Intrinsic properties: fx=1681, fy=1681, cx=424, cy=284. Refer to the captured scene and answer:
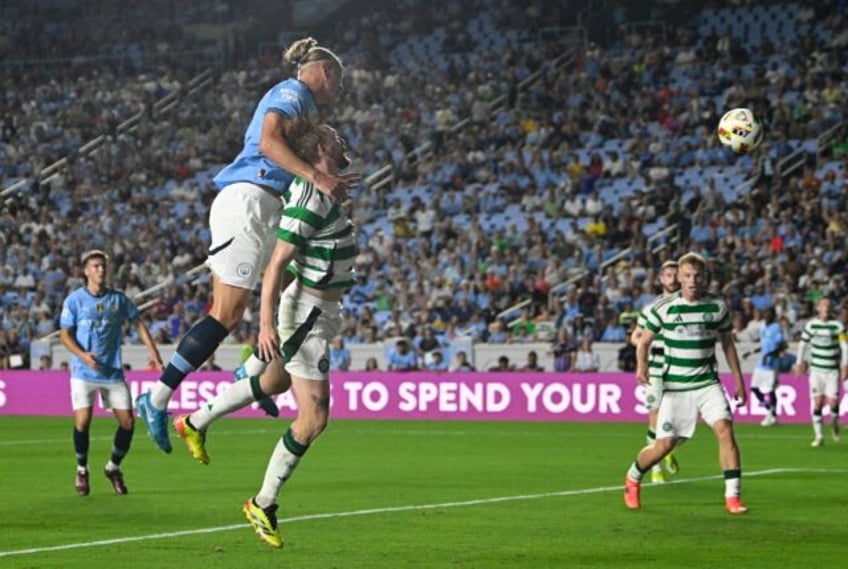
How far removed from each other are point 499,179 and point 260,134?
2931 centimetres

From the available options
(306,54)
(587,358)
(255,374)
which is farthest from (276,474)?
(587,358)

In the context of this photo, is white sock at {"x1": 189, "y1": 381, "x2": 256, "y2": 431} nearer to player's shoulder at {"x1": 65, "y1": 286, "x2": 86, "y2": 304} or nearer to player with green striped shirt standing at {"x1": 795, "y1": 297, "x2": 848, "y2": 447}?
player's shoulder at {"x1": 65, "y1": 286, "x2": 86, "y2": 304}

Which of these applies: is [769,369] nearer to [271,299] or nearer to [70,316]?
[70,316]

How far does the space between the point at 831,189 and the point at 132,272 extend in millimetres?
15805

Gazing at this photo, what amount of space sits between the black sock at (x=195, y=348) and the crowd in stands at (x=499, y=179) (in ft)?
69.9

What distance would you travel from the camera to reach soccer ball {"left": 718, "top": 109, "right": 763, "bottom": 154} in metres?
19.6

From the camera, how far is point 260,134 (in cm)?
1017

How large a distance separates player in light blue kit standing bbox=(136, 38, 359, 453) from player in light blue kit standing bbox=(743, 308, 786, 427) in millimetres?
19182

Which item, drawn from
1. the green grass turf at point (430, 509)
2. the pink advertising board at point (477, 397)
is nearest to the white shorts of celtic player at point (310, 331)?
the green grass turf at point (430, 509)

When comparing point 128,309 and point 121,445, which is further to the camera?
point 128,309

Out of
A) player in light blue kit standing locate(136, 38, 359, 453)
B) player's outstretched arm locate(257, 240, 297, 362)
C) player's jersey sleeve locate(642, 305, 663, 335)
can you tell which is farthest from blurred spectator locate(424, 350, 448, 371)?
player's outstretched arm locate(257, 240, 297, 362)

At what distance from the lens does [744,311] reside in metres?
31.9

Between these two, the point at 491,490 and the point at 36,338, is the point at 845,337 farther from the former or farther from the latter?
the point at 36,338

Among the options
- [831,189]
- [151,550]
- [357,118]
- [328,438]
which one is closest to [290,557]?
[151,550]
